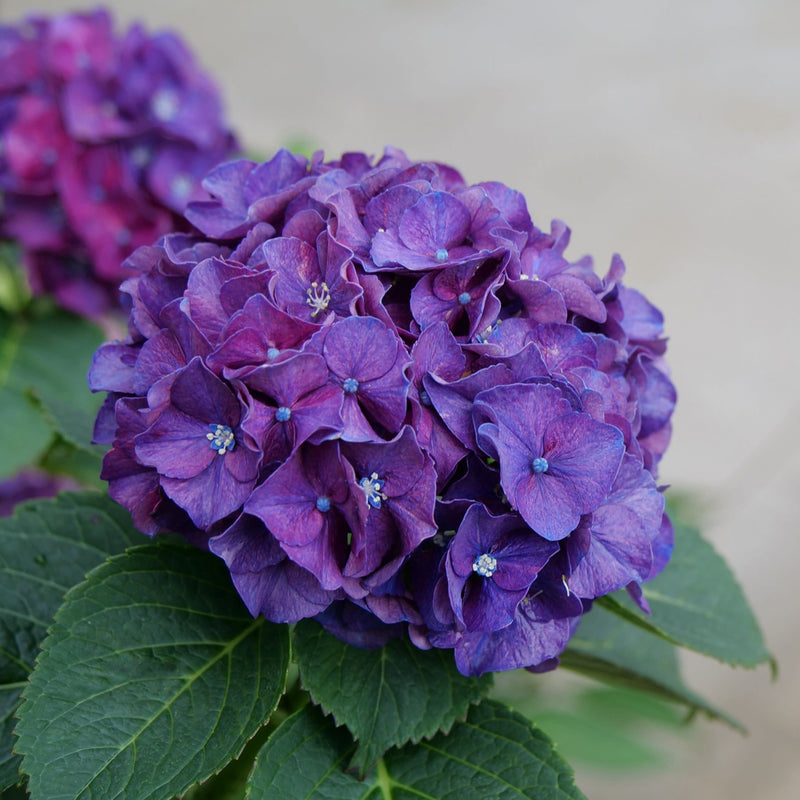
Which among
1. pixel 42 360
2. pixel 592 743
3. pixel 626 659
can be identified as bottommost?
pixel 592 743

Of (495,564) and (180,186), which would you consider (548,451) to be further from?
(180,186)

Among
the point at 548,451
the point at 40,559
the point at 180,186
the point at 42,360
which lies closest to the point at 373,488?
the point at 548,451

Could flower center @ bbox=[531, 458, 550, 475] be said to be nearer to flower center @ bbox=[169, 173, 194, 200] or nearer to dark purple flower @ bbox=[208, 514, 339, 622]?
dark purple flower @ bbox=[208, 514, 339, 622]

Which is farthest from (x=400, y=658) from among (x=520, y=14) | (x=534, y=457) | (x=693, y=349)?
(x=520, y=14)

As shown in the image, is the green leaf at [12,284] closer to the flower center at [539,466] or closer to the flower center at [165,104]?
the flower center at [165,104]

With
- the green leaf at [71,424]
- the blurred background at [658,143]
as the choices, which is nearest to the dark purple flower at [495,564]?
the green leaf at [71,424]
